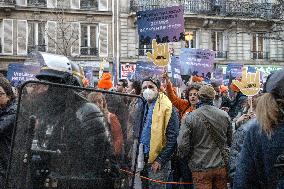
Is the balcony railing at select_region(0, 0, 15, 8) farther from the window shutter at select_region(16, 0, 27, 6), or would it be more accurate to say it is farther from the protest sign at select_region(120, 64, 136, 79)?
the protest sign at select_region(120, 64, 136, 79)

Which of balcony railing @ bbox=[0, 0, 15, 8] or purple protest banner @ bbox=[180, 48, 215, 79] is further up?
balcony railing @ bbox=[0, 0, 15, 8]

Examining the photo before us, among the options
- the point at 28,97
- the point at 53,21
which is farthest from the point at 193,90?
the point at 53,21

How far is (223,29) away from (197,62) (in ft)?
67.8

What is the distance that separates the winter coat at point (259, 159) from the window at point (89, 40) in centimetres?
2770

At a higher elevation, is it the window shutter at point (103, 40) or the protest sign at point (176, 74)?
the window shutter at point (103, 40)

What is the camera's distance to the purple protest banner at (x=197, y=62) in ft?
44.9

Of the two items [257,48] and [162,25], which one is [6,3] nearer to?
[257,48]

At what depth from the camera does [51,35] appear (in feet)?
96.4

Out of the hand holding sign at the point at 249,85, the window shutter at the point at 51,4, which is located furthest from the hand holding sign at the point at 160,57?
the window shutter at the point at 51,4

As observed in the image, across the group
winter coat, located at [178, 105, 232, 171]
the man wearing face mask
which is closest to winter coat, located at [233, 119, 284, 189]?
winter coat, located at [178, 105, 232, 171]

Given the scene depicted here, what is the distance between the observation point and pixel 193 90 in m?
6.75

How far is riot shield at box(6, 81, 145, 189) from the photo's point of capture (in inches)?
114

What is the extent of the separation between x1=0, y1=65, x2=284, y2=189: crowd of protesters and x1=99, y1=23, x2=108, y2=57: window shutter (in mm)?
23510

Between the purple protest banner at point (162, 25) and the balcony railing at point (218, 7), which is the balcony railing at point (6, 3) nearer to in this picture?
the balcony railing at point (218, 7)
